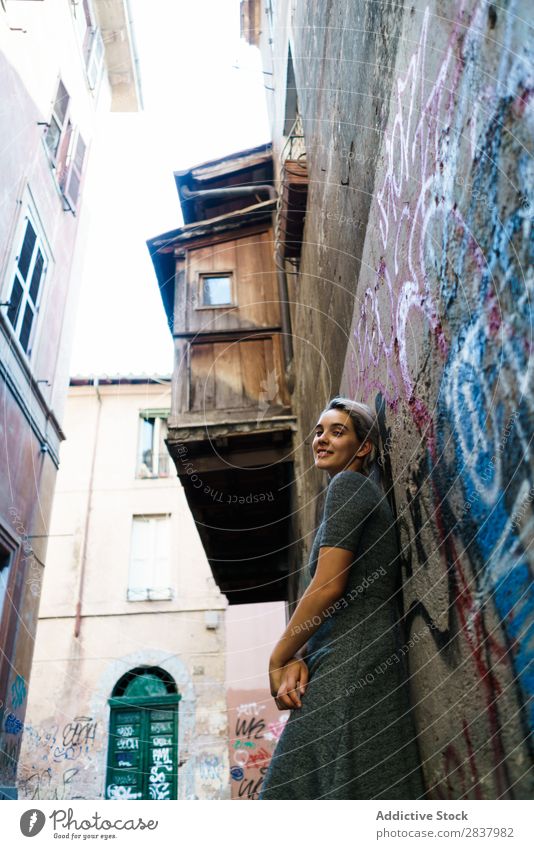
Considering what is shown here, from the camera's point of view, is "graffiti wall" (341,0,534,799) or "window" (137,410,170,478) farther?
"window" (137,410,170,478)

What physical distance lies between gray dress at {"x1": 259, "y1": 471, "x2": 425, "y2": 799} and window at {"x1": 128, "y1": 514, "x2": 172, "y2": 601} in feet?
41.4

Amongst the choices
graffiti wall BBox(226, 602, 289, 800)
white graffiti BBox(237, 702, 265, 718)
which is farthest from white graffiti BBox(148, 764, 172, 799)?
white graffiti BBox(237, 702, 265, 718)

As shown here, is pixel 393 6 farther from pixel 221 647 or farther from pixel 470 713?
pixel 221 647

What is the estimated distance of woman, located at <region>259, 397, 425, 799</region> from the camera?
145 centimetres

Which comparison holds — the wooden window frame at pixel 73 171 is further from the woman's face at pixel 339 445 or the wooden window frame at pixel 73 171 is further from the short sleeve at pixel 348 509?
the short sleeve at pixel 348 509

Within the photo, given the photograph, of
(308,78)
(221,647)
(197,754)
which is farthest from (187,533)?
(308,78)

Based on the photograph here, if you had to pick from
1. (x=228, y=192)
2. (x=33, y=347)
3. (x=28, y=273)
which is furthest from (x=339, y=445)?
(x=228, y=192)

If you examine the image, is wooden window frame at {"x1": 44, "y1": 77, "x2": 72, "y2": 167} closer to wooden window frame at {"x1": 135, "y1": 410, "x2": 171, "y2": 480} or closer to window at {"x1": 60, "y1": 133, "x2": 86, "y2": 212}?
window at {"x1": 60, "y1": 133, "x2": 86, "y2": 212}

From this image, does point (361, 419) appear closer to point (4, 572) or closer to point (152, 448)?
point (4, 572)

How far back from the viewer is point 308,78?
479 centimetres

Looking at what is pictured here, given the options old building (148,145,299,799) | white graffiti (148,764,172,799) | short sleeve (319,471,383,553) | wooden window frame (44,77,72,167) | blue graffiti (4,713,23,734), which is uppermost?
wooden window frame (44,77,72,167)

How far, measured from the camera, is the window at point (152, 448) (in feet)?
48.8

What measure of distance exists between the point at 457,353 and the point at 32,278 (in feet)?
24.5
